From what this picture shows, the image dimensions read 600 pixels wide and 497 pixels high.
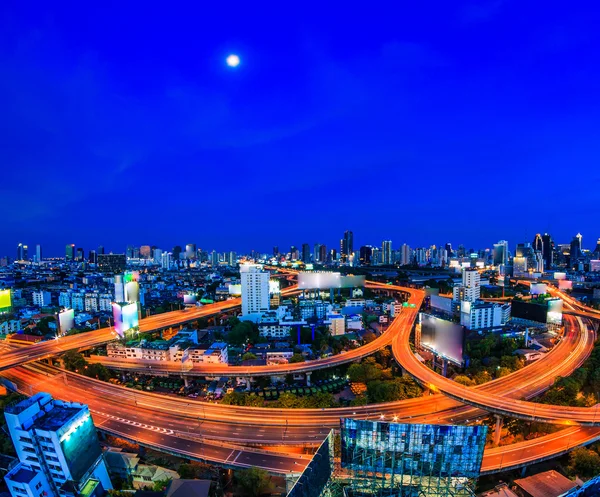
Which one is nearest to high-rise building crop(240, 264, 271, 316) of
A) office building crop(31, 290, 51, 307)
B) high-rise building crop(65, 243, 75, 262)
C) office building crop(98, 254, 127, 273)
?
office building crop(31, 290, 51, 307)

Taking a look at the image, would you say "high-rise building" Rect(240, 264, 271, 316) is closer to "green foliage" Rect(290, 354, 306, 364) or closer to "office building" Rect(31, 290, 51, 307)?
"green foliage" Rect(290, 354, 306, 364)

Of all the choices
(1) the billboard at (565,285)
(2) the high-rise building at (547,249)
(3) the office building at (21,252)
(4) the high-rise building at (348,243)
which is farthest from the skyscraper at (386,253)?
(3) the office building at (21,252)

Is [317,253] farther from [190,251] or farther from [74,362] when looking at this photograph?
[74,362]

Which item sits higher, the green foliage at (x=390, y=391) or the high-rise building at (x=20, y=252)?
the high-rise building at (x=20, y=252)


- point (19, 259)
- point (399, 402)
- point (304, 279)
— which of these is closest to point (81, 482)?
point (399, 402)

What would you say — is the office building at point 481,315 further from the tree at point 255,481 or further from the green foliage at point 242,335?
the tree at point 255,481

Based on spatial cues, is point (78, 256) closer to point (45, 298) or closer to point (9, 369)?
point (45, 298)

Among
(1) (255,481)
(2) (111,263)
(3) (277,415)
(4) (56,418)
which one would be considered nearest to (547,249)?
(3) (277,415)
